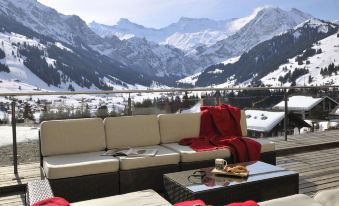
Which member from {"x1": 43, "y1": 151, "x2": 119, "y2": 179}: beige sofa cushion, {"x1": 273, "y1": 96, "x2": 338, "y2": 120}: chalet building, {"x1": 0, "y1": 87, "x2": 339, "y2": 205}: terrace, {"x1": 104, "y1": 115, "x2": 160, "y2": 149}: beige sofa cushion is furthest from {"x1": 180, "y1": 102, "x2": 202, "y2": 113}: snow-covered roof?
{"x1": 43, "y1": 151, "x2": 119, "y2": 179}: beige sofa cushion

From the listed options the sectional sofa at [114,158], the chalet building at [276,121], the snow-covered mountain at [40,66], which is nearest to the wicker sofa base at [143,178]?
the sectional sofa at [114,158]

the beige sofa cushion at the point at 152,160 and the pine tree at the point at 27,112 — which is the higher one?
the pine tree at the point at 27,112

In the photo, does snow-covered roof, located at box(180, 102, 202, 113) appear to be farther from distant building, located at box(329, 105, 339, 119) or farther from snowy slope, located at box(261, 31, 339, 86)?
snowy slope, located at box(261, 31, 339, 86)

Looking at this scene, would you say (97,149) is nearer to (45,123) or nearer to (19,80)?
(45,123)

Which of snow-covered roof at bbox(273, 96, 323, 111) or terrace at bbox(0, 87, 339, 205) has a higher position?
snow-covered roof at bbox(273, 96, 323, 111)

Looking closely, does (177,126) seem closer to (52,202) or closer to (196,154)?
(196,154)

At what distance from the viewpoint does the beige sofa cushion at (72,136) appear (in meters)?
4.15

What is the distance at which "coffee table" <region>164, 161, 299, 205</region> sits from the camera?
3.09 meters

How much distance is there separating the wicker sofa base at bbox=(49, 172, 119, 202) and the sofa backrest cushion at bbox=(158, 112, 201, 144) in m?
1.08

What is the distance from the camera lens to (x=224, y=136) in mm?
4914

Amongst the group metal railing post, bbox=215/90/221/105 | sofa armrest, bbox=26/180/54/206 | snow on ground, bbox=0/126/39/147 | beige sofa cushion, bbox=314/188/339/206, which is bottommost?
beige sofa cushion, bbox=314/188/339/206

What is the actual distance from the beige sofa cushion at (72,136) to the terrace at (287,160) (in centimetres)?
34

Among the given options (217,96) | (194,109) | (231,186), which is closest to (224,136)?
(194,109)

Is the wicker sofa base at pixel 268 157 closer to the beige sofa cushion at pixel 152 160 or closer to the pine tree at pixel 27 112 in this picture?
the beige sofa cushion at pixel 152 160
